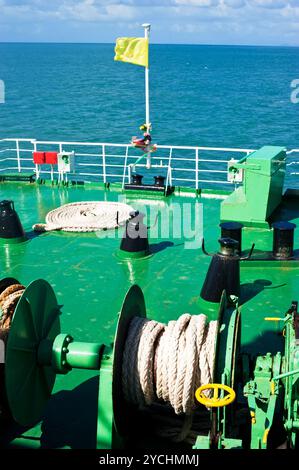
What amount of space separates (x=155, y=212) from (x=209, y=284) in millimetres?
4227

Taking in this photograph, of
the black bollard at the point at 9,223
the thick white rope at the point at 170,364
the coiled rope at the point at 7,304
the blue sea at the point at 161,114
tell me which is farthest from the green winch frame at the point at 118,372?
the blue sea at the point at 161,114

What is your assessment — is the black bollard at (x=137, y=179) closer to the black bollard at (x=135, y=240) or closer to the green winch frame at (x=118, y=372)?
the black bollard at (x=135, y=240)

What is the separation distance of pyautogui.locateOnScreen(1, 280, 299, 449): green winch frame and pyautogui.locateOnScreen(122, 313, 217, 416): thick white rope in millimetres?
104

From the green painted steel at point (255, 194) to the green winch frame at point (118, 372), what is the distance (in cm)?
508

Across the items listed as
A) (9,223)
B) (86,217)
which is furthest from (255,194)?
(9,223)

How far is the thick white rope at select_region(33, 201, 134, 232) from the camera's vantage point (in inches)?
414

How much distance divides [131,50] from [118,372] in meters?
10.5

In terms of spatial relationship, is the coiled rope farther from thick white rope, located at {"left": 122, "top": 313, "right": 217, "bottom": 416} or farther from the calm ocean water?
the calm ocean water

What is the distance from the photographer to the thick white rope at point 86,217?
1052 centimetres

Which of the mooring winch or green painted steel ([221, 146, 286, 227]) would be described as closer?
the mooring winch

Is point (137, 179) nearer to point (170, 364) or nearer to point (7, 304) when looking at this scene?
point (7, 304)

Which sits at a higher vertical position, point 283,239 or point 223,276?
point 283,239

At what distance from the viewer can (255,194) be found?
10.2 m

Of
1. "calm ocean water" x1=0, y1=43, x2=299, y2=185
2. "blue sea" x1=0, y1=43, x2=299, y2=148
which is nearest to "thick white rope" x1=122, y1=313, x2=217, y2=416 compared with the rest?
"calm ocean water" x1=0, y1=43, x2=299, y2=185
